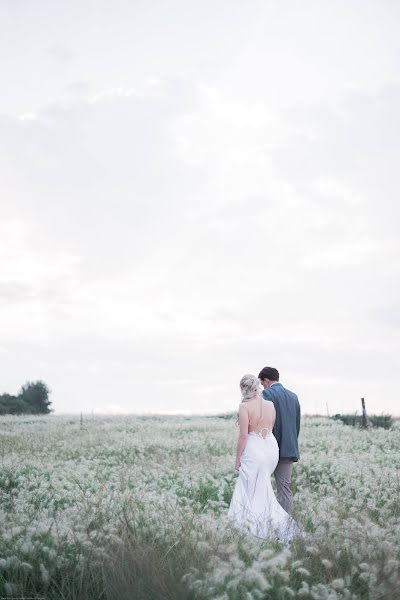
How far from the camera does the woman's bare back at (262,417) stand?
11.6 meters

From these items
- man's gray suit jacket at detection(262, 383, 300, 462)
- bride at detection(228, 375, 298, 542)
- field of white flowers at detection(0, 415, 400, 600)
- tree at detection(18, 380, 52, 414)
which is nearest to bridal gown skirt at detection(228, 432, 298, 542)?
bride at detection(228, 375, 298, 542)

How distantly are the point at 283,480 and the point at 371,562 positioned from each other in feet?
16.6

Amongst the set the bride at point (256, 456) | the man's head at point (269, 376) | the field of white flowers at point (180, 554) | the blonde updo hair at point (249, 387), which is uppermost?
the man's head at point (269, 376)

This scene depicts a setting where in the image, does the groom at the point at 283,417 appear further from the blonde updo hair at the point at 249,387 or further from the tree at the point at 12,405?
the tree at the point at 12,405

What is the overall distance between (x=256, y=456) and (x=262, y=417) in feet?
2.36

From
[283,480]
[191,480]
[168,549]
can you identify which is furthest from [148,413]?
[168,549]

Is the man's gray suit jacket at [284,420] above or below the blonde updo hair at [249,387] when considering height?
below

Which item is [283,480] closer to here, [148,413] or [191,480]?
[191,480]

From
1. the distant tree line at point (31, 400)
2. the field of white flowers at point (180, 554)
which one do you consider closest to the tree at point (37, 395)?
the distant tree line at point (31, 400)

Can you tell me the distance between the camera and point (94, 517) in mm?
9711

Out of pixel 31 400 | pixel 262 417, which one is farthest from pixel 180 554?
pixel 31 400

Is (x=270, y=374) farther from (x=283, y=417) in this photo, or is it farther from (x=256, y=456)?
(x=256, y=456)

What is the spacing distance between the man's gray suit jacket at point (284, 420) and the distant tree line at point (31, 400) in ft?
192

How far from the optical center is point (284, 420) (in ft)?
40.9
